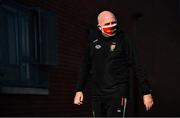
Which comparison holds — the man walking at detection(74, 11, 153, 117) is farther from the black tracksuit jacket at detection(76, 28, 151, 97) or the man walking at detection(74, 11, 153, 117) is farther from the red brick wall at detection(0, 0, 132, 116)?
the red brick wall at detection(0, 0, 132, 116)

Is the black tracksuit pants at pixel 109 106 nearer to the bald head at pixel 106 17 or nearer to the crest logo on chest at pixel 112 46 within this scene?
the crest logo on chest at pixel 112 46

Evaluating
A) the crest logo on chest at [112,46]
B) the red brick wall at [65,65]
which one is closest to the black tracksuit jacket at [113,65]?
the crest logo on chest at [112,46]

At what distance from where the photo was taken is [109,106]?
4824 millimetres

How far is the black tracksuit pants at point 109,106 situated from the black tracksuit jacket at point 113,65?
52mm

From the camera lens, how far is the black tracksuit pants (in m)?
4.79

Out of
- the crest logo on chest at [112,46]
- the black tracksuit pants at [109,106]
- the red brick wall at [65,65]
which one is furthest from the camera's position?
the red brick wall at [65,65]

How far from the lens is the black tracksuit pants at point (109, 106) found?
4.79 m

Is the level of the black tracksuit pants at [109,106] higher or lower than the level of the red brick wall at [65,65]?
lower

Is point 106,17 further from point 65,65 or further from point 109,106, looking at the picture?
point 65,65

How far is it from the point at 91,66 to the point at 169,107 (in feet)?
43.1

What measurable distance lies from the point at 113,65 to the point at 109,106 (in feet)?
1.36

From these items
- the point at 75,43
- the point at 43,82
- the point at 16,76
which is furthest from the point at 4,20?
the point at 75,43

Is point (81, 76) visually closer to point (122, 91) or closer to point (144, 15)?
point (122, 91)

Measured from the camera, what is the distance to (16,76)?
8383 mm
